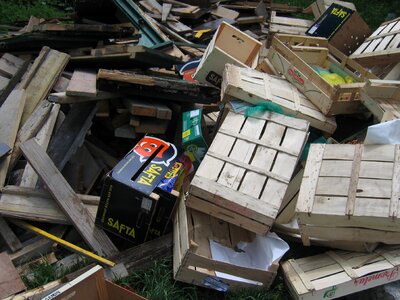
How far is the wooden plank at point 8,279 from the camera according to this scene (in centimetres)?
323

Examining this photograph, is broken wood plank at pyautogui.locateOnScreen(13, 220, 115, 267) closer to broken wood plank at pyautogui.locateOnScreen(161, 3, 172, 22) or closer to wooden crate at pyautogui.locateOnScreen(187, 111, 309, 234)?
wooden crate at pyautogui.locateOnScreen(187, 111, 309, 234)

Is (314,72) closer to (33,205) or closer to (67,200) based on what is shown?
(67,200)

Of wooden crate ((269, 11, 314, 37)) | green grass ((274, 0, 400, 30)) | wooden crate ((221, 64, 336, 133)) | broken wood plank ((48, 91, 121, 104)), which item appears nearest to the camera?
wooden crate ((221, 64, 336, 133))

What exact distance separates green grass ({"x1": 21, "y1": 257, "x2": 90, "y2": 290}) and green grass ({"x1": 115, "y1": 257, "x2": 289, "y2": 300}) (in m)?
0.36

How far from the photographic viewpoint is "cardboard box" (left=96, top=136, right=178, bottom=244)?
3.33m

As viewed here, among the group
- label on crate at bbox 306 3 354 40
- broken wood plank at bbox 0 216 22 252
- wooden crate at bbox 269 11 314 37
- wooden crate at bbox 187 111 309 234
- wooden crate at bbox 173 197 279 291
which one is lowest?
broken wood plank at bbox 0 216 22 252

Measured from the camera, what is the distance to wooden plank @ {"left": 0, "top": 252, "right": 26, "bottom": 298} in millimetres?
3227

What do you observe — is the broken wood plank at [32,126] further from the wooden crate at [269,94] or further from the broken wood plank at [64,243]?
the wooden crate at [269,94]

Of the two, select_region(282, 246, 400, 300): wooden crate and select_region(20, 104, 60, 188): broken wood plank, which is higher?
select_region(282, 246, 400, 300): wooden crate

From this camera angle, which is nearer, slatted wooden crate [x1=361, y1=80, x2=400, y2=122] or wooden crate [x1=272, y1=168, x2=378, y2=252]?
wooden crate [x1=272, y1=168, x2=378, y2=252]

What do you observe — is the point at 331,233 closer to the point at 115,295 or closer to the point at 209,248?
the point at 209,248

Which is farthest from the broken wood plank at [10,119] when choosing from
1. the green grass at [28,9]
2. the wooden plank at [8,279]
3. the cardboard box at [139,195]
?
the green grass at [28,9]

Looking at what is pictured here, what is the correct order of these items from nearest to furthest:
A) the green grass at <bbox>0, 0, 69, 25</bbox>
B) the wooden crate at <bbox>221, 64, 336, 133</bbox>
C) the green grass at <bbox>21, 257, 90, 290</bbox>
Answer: the green grass at <bbox>21, 257, 90, 290</bbox>
the wooden crate at <bbox>221, 64, 336, 133</bbox>
the green grass at <bbox>0, 0, 69, 25</bbox>

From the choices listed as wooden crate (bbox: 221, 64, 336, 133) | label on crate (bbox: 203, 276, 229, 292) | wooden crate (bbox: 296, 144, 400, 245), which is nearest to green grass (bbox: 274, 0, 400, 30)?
wooden crate (bbox: 221, 64, 336, 133)
